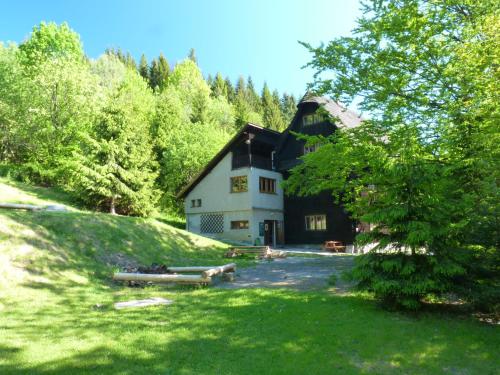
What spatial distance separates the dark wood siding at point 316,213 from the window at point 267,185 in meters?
1.70

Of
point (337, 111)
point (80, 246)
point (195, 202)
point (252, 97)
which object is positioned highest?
point (252, 97)

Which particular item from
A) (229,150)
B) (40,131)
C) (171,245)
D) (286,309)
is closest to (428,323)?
(286,309)

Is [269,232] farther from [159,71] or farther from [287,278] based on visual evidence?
[159,71]

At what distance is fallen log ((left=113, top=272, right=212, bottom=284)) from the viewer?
38.6ft

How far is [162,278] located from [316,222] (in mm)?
20664

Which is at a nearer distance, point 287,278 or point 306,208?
point 287,278

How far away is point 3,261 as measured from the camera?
11055 millimetres

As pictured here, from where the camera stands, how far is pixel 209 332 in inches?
283

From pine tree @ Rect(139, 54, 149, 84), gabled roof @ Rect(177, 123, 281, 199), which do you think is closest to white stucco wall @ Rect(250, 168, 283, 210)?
gabled roof @ Rect(177, 123, 281, 199)

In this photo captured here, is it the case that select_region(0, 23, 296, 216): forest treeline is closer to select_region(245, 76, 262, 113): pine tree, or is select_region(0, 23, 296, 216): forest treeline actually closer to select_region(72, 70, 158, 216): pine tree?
select_region(72, 70, 158, 216): pine tree

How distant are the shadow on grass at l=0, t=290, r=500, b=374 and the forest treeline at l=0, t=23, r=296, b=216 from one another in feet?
75.7

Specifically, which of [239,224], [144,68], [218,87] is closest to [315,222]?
[239,224]

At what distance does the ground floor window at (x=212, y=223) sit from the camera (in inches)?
1271

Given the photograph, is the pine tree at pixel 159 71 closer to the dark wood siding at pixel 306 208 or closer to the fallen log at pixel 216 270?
the dark wood siding at pixel 306 208
